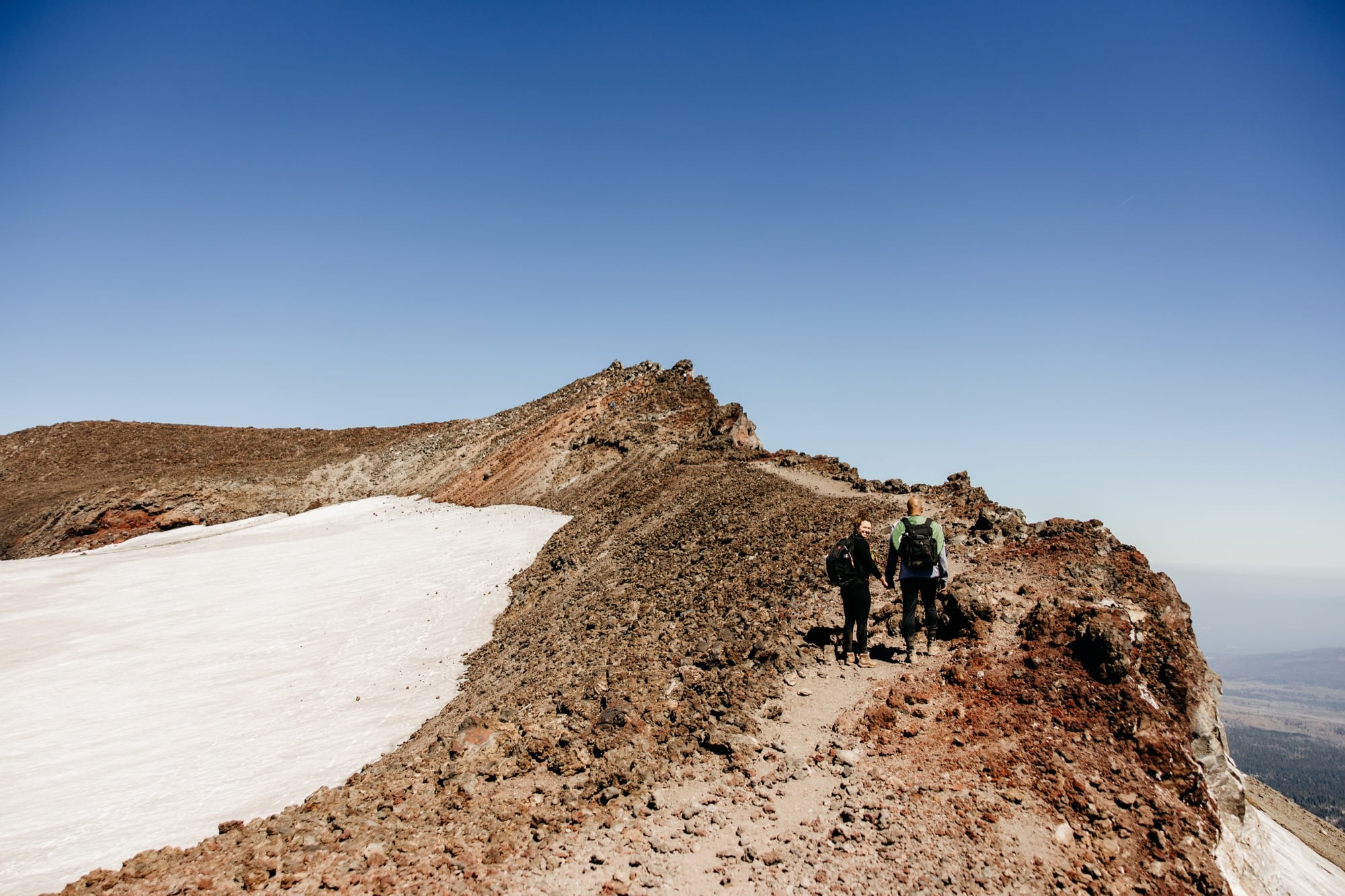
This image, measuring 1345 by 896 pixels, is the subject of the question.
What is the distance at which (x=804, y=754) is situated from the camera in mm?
6293

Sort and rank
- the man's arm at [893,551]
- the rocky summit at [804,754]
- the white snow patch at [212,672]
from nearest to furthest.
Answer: the rocky summit at [804,754]
the man's arm at [893,551]
the white snow patch at [212,672]

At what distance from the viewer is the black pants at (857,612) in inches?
310

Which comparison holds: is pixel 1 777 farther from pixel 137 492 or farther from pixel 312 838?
pixel 137 492

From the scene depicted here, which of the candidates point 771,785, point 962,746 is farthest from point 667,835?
point 962,746

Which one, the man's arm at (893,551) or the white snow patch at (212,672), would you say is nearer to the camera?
the man's arm at (893,551)

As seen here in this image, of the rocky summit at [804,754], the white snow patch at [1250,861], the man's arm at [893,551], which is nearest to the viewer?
the rocky summit at [804,754]

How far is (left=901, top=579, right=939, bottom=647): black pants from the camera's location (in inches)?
314

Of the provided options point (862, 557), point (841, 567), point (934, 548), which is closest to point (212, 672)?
point (841, 567)

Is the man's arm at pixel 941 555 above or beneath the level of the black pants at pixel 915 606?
above

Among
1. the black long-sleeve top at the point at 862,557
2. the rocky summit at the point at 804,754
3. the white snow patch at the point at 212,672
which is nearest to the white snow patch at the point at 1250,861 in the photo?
the rocky summit at the point at 804,754

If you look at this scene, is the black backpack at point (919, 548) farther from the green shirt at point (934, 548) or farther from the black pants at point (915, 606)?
the black pants at point (915, 606)

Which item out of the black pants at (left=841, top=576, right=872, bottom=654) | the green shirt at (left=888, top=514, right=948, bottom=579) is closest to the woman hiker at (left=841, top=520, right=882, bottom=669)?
the black pants at (left=841, top=576, right=872, bottom=654)

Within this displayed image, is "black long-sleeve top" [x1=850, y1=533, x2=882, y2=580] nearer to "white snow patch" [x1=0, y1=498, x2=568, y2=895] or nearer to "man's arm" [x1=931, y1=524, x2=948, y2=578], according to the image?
"man's arm" [x1=931, y1=524, x2=948, y2=578]

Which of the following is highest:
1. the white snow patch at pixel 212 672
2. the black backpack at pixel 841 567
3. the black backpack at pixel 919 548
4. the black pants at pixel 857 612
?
the black backpack at pixel 919 548
